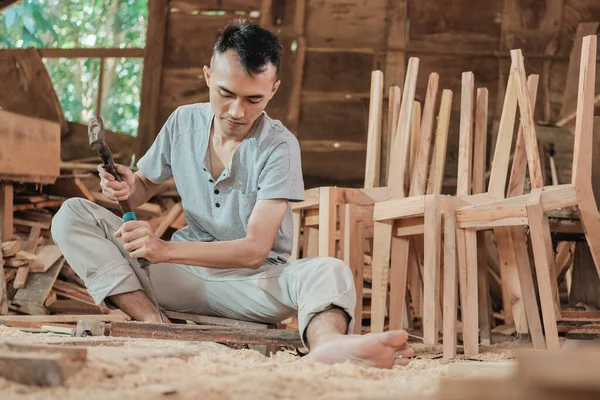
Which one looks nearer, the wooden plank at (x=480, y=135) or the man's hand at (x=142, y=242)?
the man's hand at (x=142, y=242)

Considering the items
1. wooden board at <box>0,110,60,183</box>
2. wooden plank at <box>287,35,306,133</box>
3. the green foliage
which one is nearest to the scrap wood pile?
wooden board at <box>0,110,60,183</box>

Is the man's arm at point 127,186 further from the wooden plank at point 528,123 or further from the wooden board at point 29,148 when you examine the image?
the wooden board at point 29,148

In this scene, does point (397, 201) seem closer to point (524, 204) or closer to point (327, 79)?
point (524, 204)

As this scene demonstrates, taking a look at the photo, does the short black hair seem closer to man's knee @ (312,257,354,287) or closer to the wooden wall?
man's knee @ (312,257,354,287)

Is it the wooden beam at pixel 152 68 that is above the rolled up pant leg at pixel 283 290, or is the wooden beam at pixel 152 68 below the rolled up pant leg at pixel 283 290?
above

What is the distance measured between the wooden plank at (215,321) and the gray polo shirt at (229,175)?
0.26 meters

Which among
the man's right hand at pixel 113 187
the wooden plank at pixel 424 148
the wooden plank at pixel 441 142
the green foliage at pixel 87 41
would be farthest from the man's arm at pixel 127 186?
the green foliage at pixel 87 41

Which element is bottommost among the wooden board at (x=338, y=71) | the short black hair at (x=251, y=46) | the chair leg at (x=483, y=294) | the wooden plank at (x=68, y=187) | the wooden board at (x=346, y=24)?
the chair leg at (x=483, y=294)

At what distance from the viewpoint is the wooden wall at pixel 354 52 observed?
24.9 feet

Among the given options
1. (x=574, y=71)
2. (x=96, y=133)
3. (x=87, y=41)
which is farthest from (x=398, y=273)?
(x=87, y=41)

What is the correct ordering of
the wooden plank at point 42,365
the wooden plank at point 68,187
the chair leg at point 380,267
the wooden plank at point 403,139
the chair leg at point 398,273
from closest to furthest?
the wooden plank at point 42,365, the chair leg at point 380,267, the chair leg at point 398,273, the wooden plank at point 403,139, the wooden plank at point 68,187

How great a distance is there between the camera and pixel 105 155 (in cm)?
315

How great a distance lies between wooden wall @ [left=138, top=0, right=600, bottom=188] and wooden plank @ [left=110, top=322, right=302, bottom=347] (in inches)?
180

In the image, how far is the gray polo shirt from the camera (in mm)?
3328
